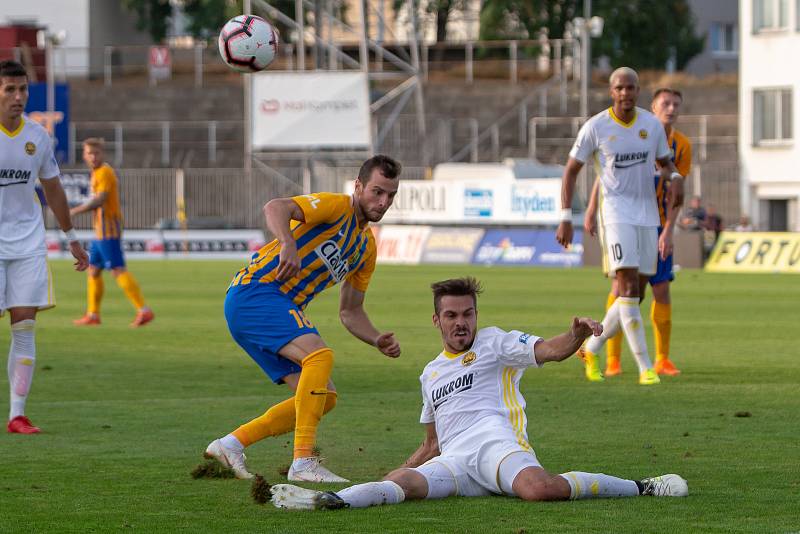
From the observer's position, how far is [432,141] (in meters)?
50.2

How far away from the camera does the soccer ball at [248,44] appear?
12.8 meters

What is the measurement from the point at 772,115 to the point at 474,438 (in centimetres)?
4534

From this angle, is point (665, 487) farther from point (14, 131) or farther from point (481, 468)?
point (14, 131)

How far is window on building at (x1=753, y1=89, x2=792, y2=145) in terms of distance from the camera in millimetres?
50875

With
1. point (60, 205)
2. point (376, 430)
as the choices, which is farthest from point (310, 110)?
point (376, 430)

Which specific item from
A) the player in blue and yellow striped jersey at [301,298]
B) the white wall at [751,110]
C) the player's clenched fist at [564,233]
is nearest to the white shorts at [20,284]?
the player in blue and yellow striped jersey at [301,298]

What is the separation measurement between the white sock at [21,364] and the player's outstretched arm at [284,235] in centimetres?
309

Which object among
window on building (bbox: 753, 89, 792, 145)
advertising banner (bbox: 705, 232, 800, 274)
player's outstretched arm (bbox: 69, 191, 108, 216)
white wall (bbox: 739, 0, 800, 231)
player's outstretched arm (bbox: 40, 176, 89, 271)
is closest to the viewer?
player's outstretched arm (bbox: 40, 176, 89, 271)

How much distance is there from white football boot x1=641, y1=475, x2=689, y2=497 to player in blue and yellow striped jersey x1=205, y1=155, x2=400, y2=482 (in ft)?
4.83

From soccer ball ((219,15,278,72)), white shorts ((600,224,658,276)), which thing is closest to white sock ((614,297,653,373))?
white shorts ((600,224,658,276))

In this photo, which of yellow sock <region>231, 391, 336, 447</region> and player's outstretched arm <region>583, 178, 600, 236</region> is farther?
player's outstretched arm <region>583, 178, 600, 236</region>

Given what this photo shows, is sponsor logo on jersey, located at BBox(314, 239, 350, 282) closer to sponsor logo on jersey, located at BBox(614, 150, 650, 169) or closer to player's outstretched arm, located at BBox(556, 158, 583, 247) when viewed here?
player's outstretched arm, located at BBox(556, 158, 583, 247)

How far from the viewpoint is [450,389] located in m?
7.89

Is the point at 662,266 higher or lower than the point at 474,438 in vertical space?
higher
